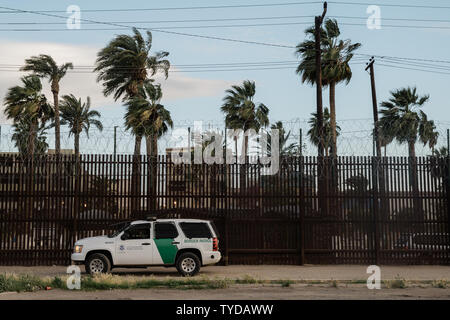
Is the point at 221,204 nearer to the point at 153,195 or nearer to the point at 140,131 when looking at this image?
the point at 153,195

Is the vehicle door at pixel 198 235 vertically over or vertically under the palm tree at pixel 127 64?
under

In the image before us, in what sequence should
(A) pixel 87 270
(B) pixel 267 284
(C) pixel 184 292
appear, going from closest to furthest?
(C) pixel 184 292 → (B) pixel 267 284 → (A) pixel 87 270

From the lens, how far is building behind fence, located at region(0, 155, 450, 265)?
768 inches

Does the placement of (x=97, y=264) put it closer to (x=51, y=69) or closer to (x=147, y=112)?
(x=147, y=112)

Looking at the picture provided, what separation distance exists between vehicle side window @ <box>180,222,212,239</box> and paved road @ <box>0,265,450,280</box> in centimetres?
125

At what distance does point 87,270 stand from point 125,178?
13.7ft

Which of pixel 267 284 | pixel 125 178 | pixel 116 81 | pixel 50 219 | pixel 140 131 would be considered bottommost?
pixel 267 284

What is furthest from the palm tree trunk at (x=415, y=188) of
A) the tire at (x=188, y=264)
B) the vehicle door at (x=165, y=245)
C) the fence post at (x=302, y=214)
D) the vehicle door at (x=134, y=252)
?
the vehicle door at (x=134, y=252)

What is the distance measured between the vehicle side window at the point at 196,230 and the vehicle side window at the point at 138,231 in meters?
1.08

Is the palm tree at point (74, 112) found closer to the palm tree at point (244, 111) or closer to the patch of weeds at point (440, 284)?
the palm tree at point (244, 111)

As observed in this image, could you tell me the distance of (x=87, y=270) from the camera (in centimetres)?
1653

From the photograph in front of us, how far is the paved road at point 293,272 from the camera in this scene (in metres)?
16.5

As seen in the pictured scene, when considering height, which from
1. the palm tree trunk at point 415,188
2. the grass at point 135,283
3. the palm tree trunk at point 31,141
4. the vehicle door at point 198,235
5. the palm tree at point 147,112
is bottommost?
the grass at point 135,283
